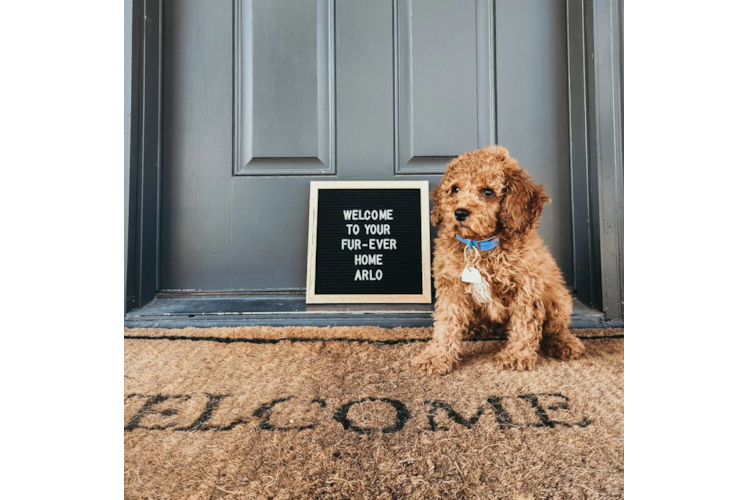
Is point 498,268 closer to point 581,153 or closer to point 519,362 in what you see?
point 519,362

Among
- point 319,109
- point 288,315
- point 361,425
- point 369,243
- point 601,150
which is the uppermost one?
point 319,109

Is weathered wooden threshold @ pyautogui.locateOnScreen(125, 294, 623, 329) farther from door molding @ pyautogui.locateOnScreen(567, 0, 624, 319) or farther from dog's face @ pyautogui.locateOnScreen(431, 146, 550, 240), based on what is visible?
dog's face @ pyautogui.locateOnScreen(431, 146, 550, 240)

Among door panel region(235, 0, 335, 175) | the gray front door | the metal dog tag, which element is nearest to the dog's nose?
the metal dog tag

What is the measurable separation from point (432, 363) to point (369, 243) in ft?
1.91

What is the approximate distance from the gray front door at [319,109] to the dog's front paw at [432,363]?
0.67 m

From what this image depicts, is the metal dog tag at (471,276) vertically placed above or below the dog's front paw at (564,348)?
above

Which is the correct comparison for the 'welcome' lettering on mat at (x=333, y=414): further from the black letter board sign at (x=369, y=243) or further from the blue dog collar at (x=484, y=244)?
A: the black letter board sign at (x=369, y=243)

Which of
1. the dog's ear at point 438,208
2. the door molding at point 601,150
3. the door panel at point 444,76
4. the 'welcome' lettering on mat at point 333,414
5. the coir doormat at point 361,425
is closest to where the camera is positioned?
the coir doormat at point 361,425

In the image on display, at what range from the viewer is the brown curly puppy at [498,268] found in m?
0.94

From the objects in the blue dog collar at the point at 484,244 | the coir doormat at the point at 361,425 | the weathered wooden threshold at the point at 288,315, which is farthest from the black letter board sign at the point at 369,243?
the blue dog collar at the point at 484,244

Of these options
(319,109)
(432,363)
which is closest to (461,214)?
(432,363)

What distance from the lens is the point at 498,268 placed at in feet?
3.13
